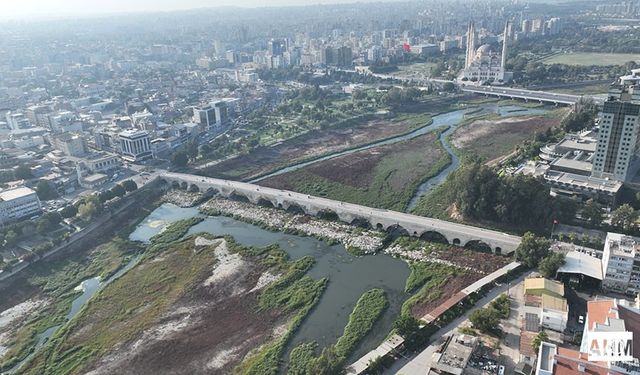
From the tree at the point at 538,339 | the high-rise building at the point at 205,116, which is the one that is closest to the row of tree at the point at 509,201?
the tree at the point at 538,339

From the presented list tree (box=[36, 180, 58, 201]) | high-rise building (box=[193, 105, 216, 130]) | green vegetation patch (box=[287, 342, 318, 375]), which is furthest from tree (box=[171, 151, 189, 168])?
green vegetation patch (box=[287, 342, 318, 375])

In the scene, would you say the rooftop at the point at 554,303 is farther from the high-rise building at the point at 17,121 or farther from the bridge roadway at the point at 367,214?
the high-rise building at the point at 17,121

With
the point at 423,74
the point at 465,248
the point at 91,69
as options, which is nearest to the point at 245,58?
the point at 91,69

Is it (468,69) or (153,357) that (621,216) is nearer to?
(153,357)

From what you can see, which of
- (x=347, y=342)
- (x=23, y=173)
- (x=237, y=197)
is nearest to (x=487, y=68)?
(x=237, y=197)

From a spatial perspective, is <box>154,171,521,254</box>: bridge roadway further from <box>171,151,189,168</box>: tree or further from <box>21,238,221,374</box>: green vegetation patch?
<box>21,238,221,374</box>: green vegetation patch

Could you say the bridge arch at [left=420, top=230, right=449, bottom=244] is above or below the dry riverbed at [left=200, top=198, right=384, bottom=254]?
above
